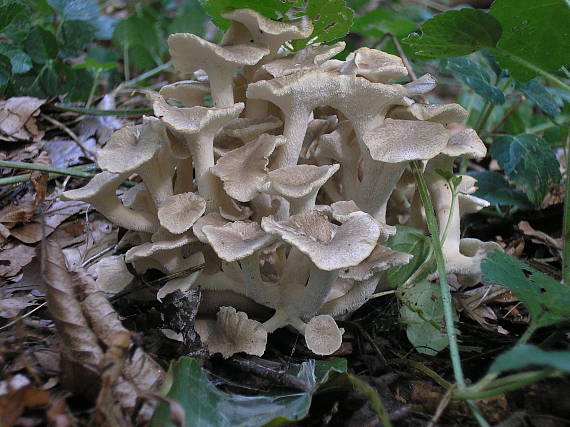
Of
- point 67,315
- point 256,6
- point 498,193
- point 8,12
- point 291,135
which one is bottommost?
point 498,193

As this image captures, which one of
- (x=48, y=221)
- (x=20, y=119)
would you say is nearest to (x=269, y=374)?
(x=48, y=221)

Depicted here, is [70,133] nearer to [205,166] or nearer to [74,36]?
[74,36]

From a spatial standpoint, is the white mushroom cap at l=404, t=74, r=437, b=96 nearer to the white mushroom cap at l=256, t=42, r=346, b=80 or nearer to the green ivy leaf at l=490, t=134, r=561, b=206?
the white mushroom cap at l=256, t=42, r=346, b=80

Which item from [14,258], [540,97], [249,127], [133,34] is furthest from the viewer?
[133,34]

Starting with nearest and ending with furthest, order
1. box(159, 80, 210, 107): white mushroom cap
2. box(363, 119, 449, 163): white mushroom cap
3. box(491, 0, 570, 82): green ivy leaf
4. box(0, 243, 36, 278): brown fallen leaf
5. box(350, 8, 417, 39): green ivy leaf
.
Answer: box(363, 119, 449, 163): white mushroom cap, box(491, 0, 570, 82): green ivy leaf, box(159, 80, 210, 107): white mushroom cap, box(0, 243, 36, 278): brown fallen leaf, box(350, 8, 417, 39): green ivy leaf

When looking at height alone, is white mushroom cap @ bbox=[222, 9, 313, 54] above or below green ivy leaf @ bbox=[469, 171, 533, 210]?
above

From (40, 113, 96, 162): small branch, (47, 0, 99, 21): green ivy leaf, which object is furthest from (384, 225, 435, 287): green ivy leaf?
(47, 0, 99, 21): green ivy leaf

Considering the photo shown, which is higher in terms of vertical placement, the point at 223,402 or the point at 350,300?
the point at 223,402
